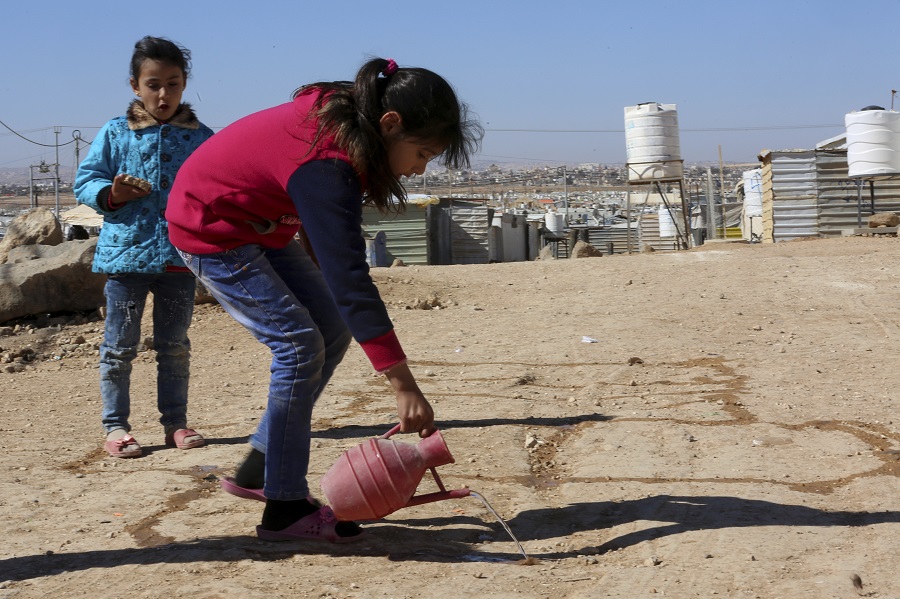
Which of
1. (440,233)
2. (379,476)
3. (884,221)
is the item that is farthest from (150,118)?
(440,233)

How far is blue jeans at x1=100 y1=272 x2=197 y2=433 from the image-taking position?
4.22 m

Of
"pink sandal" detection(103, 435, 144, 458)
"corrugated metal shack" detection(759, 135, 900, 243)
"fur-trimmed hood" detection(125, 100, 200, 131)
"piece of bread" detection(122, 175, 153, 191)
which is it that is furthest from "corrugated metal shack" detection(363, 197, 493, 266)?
"piece of bread" detection(122, 175, 153, 191)

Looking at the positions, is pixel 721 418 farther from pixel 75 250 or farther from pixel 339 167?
pixel 75 250

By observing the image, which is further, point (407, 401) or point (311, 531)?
point (311, 531)

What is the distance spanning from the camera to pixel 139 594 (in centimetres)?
253

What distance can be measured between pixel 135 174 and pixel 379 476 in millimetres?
2063

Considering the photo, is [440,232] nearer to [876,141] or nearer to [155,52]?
[876,141]

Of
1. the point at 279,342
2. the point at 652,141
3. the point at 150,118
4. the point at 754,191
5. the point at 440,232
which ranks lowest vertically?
the point at 279,342

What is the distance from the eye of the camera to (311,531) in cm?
295

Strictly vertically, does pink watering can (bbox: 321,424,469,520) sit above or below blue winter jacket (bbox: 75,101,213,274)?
below

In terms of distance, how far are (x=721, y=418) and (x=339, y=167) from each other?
2776 millimetres

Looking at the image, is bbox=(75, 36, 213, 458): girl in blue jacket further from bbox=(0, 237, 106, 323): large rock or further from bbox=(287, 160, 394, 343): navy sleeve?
bbox=(0, 237, 106, 323): large rock

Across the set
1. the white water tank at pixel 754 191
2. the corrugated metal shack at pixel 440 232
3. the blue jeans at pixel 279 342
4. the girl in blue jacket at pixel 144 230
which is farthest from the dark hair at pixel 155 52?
the white water tank at pixel 754 191

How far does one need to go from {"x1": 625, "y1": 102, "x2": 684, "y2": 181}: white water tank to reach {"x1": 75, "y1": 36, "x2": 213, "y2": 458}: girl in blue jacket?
56.2ft
